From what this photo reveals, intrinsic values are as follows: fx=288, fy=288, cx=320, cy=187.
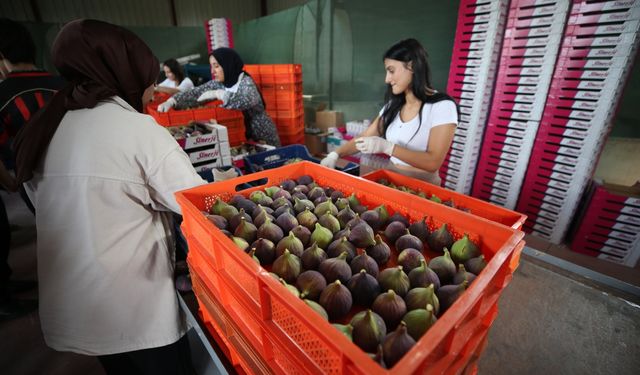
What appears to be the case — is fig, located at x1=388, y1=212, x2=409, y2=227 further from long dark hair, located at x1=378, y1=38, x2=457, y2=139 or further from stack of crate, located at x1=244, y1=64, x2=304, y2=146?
stack of crate, located at x1=244, y1=64, x2=304, y2=146

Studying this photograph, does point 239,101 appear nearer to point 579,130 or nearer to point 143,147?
point 143,147

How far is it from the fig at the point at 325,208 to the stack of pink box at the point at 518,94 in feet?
8.76

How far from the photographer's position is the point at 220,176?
68.8 inches

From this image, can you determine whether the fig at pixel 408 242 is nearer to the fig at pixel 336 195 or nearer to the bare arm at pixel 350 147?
the fig at pixel 336 195

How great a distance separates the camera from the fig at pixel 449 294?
2.24 ft

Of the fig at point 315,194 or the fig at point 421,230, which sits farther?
the fig at point 315,194

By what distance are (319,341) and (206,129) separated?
247cm

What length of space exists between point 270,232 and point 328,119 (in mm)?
4897

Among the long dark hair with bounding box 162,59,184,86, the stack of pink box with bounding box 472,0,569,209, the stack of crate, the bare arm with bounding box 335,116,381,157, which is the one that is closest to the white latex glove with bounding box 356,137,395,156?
the bare arm with bounding box 335,116,381,157

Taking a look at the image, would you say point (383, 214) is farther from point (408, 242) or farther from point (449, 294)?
point (449, 294)

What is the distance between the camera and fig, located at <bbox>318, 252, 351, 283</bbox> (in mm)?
757

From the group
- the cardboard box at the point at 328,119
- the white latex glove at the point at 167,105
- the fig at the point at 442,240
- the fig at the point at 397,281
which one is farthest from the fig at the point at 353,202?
the cardboard box at the point at 328,119

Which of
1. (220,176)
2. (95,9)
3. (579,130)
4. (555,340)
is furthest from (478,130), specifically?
(95,9)

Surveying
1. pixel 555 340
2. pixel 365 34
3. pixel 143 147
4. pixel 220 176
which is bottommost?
pixel 555 340
